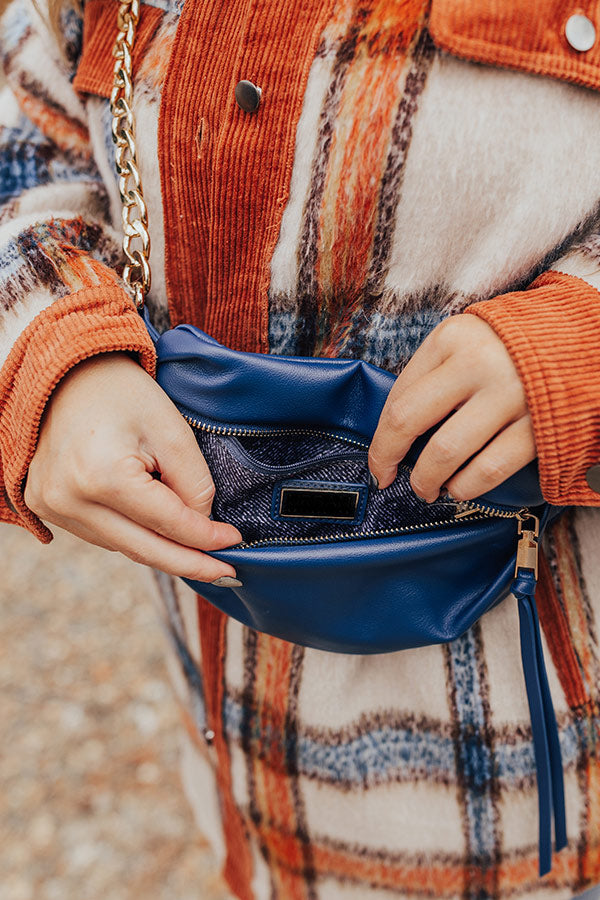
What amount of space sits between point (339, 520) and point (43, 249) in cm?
45

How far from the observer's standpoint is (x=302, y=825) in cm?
101

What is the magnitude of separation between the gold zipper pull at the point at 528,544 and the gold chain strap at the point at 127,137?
19.2 inches

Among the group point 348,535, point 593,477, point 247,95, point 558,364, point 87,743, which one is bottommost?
point 87,743

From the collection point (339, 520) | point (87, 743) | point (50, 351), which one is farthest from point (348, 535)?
point (87, 743)

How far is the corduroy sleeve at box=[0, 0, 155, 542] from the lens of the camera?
0.75 metres

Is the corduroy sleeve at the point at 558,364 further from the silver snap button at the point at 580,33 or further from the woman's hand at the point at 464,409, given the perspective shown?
the silver snap button at the point at 580,33

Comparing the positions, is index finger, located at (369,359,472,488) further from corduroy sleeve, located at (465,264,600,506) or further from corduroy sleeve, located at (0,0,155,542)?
corduroy sleeve, located at (0,0,155,542)

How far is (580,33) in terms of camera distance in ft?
2.23

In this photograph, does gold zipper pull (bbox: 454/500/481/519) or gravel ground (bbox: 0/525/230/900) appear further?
gravel ground (bbox: 0/525/230/900)

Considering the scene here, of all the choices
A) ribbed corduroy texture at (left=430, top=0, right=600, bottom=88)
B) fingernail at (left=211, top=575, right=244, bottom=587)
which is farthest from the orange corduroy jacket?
fingernail at (left=211, top=575, right=244, bottom=587)

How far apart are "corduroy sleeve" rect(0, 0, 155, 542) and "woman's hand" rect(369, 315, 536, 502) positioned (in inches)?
11.0

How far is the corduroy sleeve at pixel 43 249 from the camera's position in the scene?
2.47 ft

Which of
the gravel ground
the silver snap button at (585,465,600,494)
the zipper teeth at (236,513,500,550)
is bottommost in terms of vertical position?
the gravel ground

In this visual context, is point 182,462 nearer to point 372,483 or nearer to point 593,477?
point 372,483
